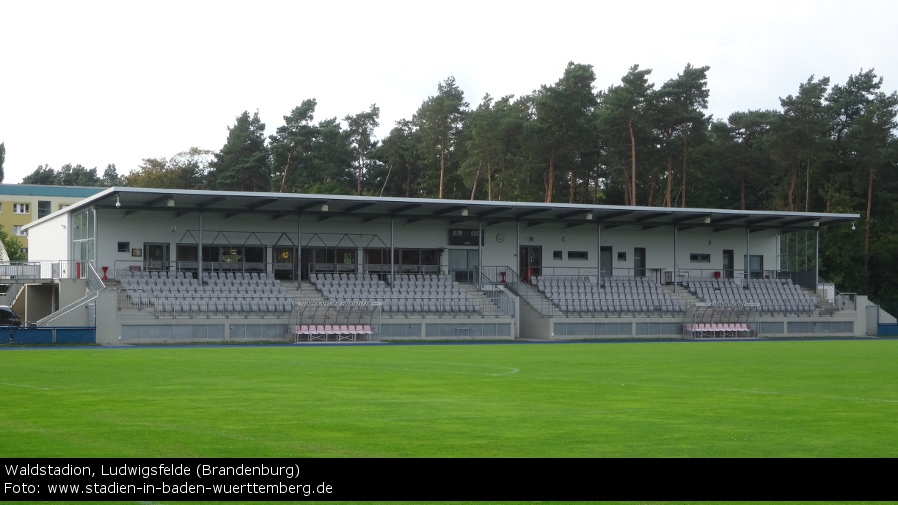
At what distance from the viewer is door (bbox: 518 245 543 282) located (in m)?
55.9

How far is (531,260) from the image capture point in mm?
56312

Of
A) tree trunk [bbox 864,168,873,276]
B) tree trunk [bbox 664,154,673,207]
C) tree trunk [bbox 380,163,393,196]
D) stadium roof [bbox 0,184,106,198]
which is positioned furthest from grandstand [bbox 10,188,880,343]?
tree trunk [bbox 380,163,393,196]

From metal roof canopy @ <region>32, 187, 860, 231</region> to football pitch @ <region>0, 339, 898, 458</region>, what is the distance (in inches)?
743

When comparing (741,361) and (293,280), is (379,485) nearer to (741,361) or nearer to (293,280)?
(741,361)

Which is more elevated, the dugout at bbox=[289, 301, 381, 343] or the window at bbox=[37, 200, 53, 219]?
the window at bbox=[37, 200, 53, 219]

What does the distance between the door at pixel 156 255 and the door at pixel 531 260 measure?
18.8 metres

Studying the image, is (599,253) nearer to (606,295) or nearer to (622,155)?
(606,295)

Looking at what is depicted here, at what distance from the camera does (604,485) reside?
6.45 meters

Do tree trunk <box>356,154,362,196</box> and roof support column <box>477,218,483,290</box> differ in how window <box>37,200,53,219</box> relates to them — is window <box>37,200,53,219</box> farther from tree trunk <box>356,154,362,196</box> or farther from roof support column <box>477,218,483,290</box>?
roof support column <box>477,218,483,290</box>

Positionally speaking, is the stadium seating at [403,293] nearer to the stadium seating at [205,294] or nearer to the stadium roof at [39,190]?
the stadium seating at [205,294]

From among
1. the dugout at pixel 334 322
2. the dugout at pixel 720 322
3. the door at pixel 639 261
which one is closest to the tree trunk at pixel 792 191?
the door at pixel 639 261

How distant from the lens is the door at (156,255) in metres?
47.8

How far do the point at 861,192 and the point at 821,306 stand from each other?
88.3ft

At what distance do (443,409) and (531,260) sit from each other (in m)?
41.3
